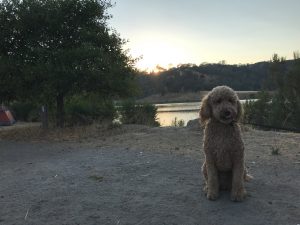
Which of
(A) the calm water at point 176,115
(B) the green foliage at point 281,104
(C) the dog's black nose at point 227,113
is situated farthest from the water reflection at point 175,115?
(C) the dog's black nose at point 227,113

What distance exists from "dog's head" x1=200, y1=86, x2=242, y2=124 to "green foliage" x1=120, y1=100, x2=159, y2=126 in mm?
12766

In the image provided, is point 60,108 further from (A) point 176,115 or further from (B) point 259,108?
(A) point 176,115

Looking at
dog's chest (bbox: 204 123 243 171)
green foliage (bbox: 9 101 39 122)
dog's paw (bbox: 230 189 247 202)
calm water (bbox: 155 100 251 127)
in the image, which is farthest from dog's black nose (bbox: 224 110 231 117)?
green foliage (bbox: 9 101 39 122)

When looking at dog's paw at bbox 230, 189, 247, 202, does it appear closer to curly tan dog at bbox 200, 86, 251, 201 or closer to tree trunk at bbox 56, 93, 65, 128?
curly tan dog at bbox 200, 86, 251, 201

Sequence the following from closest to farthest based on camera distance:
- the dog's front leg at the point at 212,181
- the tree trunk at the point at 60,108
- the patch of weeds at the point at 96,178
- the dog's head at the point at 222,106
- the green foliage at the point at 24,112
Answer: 1. the dog's head at the point at 222,106
2. the dog's front leg at the point at 212,181
3. the patch of weeds at the point at 96,178
4. the tree trunk at the point at 60,108
5. the green foliage at the point at 24,112

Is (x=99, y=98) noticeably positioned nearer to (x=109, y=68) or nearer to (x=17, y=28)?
(x=109, y=68)

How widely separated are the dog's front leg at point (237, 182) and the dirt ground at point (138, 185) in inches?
4.1

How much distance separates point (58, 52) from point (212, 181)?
33.3 ft

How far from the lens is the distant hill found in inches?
1873

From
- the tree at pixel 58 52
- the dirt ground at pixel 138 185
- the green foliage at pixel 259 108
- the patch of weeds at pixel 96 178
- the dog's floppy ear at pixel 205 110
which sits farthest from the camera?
the green foliage at pixel 259 108

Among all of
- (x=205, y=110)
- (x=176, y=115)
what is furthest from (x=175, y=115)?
(x=205, y=110)

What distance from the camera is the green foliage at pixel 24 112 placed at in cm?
2718

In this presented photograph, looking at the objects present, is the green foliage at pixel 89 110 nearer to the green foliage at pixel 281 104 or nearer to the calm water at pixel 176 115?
the calm water at pixel 176 115

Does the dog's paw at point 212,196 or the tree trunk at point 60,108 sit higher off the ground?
the tree trunk at point 60,108
